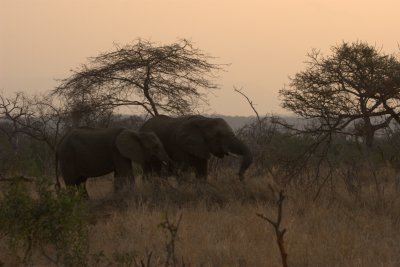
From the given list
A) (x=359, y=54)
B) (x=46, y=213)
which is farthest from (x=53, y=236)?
(x=359, y=54)

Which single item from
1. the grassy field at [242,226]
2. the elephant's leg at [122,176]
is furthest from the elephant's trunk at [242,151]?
the elephant's leg at [122,176]

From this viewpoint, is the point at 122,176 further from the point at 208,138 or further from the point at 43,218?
the point at 43,218

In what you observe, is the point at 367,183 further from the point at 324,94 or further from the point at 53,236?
the point at 53,236

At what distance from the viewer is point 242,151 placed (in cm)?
908

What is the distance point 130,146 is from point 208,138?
1.28 meters

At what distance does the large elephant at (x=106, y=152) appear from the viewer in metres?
9.45

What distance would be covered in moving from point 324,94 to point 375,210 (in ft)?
17.7

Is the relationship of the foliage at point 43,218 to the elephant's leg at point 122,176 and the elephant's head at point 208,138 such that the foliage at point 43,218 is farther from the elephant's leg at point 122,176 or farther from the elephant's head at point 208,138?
the elephant's head at point 208,138

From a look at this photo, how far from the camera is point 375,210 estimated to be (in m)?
7.26

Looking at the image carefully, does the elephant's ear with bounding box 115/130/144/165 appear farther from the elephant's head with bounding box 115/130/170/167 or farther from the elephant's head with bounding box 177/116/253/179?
the elephant's head with bounding box 177/116/253/179

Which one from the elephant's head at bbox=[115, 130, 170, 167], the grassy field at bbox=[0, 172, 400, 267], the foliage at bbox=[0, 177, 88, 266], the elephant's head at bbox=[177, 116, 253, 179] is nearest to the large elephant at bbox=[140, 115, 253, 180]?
the elephant's head at bbox=[177, 116, 253, 179]

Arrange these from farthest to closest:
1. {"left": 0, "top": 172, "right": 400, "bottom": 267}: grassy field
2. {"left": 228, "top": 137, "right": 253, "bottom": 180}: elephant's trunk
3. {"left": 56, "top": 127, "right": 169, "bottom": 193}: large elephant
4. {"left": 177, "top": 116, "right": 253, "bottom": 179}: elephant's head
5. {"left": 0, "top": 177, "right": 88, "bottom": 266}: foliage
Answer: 1. {"left": 56, "top": 127, "right": 169, "bottom": 193}: large elephant
2. {"left": 177, "top": 116, "right": 253, "bottom": 179}: elephant's head
3. {"left": 228, "top": 137, "right": 253, "bottom": 180}: elephant's trunk
4. {"left": 0, "top": 172, "right": 400, "bottom": 267}: grassy field
5. {"left": 0, "top": 177, "right": 88, "bottom": 266}: foliage

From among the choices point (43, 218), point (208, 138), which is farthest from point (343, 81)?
point (43, 218)

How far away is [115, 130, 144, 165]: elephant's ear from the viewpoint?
9375 mm
